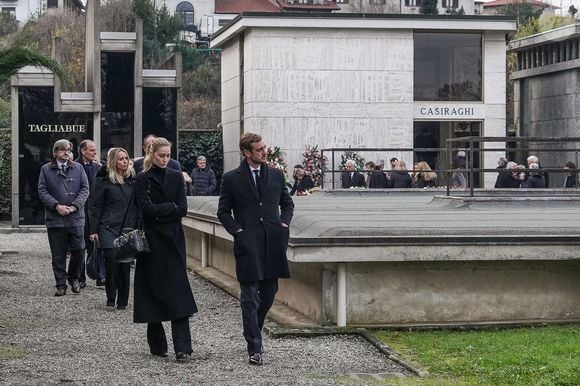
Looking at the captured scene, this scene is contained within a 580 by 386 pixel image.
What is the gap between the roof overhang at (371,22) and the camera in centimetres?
3941

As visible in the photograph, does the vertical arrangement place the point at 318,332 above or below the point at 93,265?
below

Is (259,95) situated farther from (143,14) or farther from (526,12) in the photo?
(526,12)

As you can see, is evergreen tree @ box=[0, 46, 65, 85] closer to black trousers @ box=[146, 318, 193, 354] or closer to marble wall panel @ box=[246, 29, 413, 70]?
black trousers @ box=[146, 318, 193, 354]

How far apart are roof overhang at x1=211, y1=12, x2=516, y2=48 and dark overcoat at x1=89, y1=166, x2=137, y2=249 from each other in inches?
896

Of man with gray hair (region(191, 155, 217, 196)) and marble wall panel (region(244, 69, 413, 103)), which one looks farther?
marble wall panel (region(244, 69, 413, 103))

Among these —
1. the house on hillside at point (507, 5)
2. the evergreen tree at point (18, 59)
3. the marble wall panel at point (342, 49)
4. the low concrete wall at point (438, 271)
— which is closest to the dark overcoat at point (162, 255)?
the low concrete wall at point (438, 271)

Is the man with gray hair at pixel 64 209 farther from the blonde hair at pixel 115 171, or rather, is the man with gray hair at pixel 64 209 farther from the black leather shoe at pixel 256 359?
the black leather shoe at pixel 256 359

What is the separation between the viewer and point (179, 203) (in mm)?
12344

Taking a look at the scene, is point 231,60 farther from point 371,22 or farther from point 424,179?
point 424,179

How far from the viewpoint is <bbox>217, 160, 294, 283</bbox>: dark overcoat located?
12008 mm

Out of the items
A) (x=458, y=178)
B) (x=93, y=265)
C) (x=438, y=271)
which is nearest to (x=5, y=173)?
(x=458, y=178)

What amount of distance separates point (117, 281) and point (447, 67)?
83.8 feet

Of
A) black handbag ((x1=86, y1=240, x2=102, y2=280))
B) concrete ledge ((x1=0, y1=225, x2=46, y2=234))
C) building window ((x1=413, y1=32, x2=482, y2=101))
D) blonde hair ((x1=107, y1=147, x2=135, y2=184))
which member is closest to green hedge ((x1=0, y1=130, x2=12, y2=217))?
concrete ledge ((x1=0, y1=225, x2=46, y2=234))

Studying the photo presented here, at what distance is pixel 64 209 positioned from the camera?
18.1 metres
